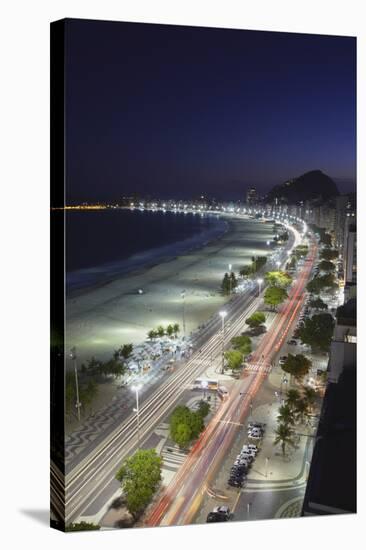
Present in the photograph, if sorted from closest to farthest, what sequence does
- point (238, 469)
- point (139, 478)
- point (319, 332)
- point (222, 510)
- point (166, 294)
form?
1. point (139, 478)
2. point (222, 510)
3. point (238, 469)
4. point (319, 332)
5. point (166, 294)

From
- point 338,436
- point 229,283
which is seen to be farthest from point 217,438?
point 229,283

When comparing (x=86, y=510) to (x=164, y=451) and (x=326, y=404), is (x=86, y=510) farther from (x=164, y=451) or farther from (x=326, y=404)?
(x=326, y=404)

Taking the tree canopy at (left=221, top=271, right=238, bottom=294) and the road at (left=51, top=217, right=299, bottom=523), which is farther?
the tree canopy at (left=221, top=271, right=238, bottom=294)

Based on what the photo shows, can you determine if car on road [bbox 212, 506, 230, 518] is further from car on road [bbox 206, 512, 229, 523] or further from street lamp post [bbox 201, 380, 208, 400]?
street lamp post [bbox 201, 380, 208, 400]

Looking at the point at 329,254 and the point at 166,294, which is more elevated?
the point at 329,254

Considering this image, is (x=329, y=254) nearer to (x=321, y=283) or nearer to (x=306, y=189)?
(x=321, y=283)

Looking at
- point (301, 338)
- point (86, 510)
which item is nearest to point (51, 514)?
point (86, 510)

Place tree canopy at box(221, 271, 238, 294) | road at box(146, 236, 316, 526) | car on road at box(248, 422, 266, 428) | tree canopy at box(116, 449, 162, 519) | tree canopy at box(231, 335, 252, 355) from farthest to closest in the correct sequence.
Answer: tree canopy at box(221, 271, 238, 294), tree canopy at box(231, 335, 252, 355), car on road at box(248, 422, 266, 428), road at box(146, 236, 316, 526), tree canopy at box(116, 449, 162, 519)

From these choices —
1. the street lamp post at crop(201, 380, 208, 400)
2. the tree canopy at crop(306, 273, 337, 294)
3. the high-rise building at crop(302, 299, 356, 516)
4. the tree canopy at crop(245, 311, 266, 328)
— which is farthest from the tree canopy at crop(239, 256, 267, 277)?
the street lamp post at crop(201, 380, 208, 400)
